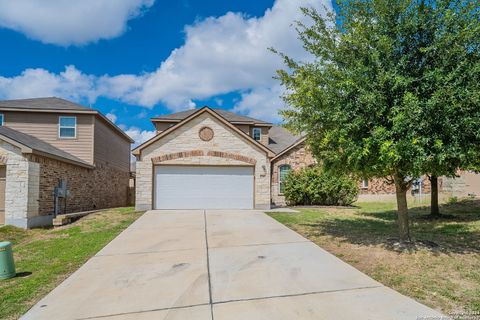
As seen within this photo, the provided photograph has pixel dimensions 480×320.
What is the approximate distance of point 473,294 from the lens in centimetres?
491

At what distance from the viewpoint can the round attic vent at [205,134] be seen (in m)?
16.4

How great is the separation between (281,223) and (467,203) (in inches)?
454

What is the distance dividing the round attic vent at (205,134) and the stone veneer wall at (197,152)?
0.51 ft

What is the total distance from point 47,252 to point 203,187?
876cm

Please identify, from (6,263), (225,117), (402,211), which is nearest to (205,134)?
(225,117)

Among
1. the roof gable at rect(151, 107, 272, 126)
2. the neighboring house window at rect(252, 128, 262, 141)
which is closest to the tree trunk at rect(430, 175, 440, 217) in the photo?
the roof gable at rect(151, 107, 272, 126)

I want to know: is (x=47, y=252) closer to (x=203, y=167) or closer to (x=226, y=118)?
(x=203, y=167)

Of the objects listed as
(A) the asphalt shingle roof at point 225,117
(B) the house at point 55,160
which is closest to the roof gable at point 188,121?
(B) the house at point 55,160

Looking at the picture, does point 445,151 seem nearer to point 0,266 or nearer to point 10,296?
point 10,296

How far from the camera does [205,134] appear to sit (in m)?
16.4

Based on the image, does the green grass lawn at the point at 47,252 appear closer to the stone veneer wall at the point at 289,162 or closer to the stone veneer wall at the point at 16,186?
the stone veneer wall at the point at 16,186

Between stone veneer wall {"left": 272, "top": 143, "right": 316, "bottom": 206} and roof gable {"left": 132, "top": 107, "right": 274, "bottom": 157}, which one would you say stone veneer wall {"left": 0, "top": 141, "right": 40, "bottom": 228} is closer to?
roof gable {"left": 132, "top": 107, "right": 274, "bottom": 157}

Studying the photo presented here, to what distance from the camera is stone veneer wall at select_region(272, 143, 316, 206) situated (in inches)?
811

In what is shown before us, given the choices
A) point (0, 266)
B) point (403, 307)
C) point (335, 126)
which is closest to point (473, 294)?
point (403, 307)
